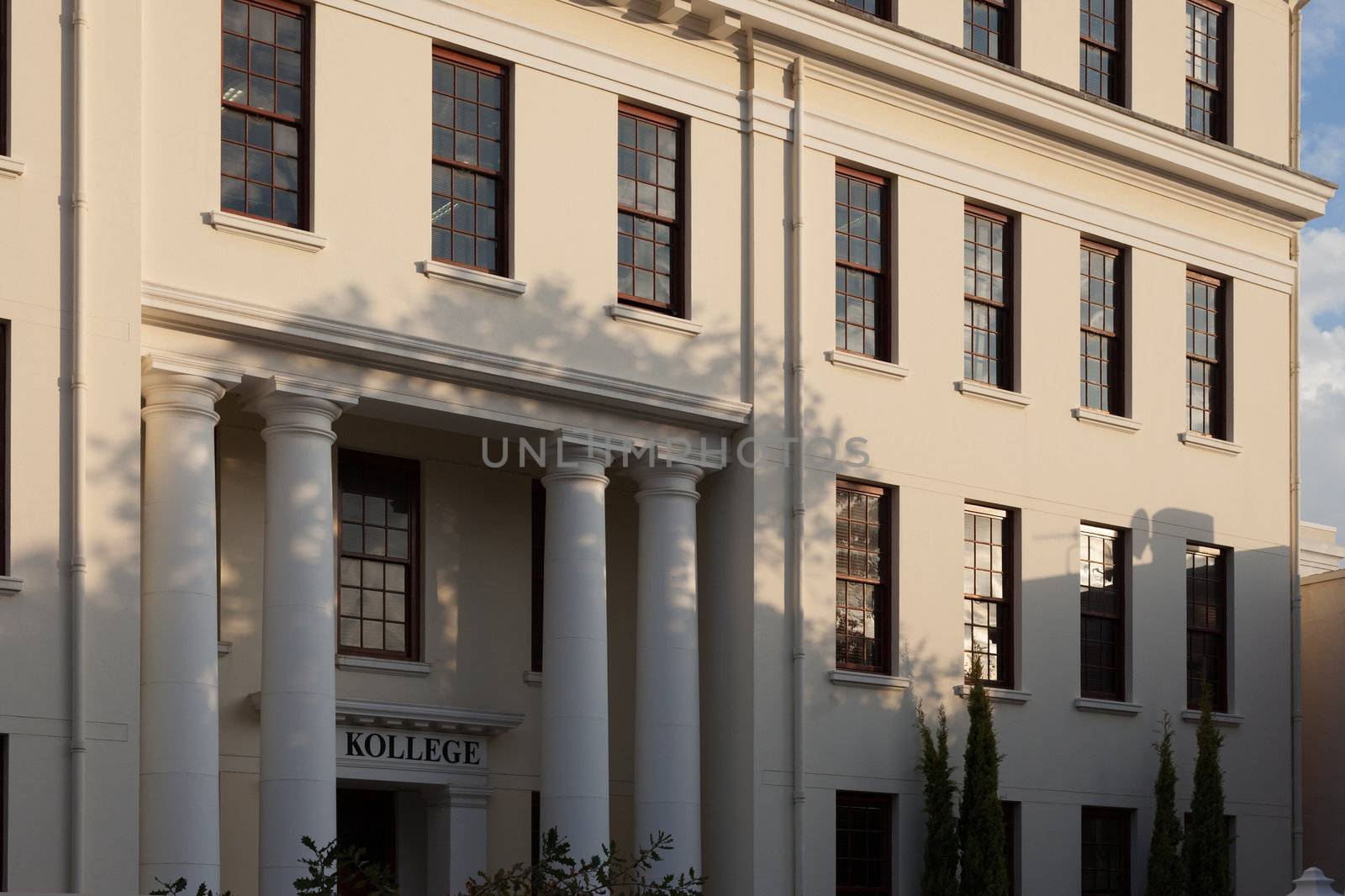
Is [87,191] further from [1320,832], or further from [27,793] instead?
[1320,832]

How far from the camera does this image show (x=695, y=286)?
79.2 ft

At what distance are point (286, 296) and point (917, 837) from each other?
33.2 feet

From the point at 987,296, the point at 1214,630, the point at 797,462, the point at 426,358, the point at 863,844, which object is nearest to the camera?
the point at 426,358

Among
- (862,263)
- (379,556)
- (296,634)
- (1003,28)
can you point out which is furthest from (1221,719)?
(296,634)

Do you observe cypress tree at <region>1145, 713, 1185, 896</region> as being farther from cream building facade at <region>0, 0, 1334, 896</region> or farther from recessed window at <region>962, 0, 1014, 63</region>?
recessed window at <region>962, 0, 1014, 63</region>

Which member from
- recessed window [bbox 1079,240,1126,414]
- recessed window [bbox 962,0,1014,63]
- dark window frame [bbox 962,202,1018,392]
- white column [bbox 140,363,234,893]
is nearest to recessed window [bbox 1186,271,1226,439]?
recessed window [bbox 1079,240,1126,414]

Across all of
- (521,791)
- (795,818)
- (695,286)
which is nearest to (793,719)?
(795,818)

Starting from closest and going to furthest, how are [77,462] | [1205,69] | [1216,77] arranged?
[77,462] < [1205,69] < [1216,77]

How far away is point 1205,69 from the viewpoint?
30.5m

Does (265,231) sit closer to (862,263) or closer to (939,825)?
(862,263)

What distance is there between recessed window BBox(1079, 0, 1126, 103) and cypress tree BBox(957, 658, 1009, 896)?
8858 mm

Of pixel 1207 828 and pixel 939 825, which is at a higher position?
pixel 939 825

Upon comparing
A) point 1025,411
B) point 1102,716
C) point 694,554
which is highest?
point 1025,411

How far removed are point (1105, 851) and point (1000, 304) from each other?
7.27 m
